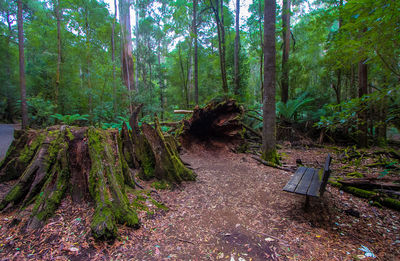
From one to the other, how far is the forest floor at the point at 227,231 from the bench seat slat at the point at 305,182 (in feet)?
1.51

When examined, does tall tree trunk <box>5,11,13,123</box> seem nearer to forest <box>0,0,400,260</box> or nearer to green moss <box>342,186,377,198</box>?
forest <box>0,0,400,260</box>

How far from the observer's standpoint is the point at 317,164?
20.0 ft

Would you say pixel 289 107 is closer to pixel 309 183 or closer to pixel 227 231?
pixel 309 183

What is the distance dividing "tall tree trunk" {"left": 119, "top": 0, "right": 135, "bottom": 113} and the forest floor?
1340 cm

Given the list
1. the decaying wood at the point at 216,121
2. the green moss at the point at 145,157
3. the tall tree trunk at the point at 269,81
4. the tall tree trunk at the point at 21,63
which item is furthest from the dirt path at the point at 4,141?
the tall tree trunk at the point at 269,81

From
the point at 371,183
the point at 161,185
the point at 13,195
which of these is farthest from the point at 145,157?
the point at 371,183

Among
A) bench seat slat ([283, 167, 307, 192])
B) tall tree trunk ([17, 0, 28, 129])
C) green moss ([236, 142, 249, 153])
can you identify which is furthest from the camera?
tall tree trunk ([17, 0, 28, 129])

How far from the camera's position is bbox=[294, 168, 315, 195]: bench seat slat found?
280 cm

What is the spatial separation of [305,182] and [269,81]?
3518 millimetres

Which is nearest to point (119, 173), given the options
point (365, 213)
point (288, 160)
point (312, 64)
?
point (365, 213)

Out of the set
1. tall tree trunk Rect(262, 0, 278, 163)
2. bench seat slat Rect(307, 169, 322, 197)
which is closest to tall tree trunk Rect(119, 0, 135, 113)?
tall tree trunk Rect(262, 0, 278, 163)

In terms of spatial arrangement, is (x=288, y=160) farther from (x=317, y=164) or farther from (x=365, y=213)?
(x=365, y=213)

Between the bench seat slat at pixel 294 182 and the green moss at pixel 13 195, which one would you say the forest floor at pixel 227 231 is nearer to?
the green moss at pixel 13 195

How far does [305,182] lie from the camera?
3.22 m
